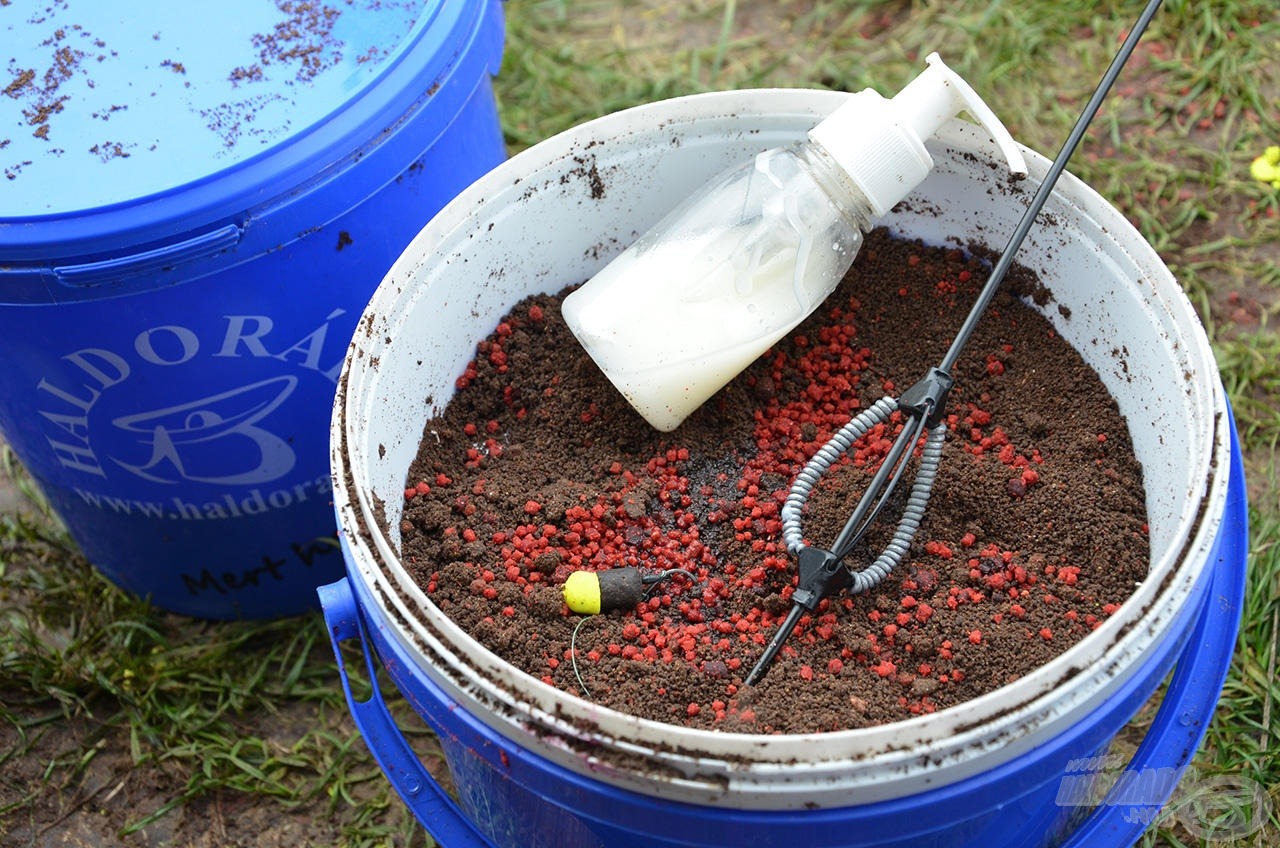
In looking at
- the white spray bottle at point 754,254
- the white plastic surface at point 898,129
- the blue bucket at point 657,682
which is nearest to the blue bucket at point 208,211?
the blue bucket at point 657,682

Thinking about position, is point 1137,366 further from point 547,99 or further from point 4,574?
point 4,574

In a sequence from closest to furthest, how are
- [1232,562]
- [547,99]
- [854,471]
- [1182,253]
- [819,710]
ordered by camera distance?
1. [819,710]
2. [1232,562]
3. [854,471]
4. [1182,253]
5. [547,99]

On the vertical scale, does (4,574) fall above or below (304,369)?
below

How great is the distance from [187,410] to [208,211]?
0.30 m

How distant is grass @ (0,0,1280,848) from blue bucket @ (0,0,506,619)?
336 millimetres

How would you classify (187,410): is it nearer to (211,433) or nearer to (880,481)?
(211,433)

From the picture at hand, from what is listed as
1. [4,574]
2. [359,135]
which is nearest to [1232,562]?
[359,135]

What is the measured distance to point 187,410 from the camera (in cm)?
154

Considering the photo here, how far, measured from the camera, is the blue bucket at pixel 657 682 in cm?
101

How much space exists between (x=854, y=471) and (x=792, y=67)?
142 cm

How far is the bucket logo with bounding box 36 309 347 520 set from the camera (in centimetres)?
147

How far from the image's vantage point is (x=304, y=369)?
1.56 meters

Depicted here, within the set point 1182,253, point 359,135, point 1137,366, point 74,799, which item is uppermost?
point 359,135

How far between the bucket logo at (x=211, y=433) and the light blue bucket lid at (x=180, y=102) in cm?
26
